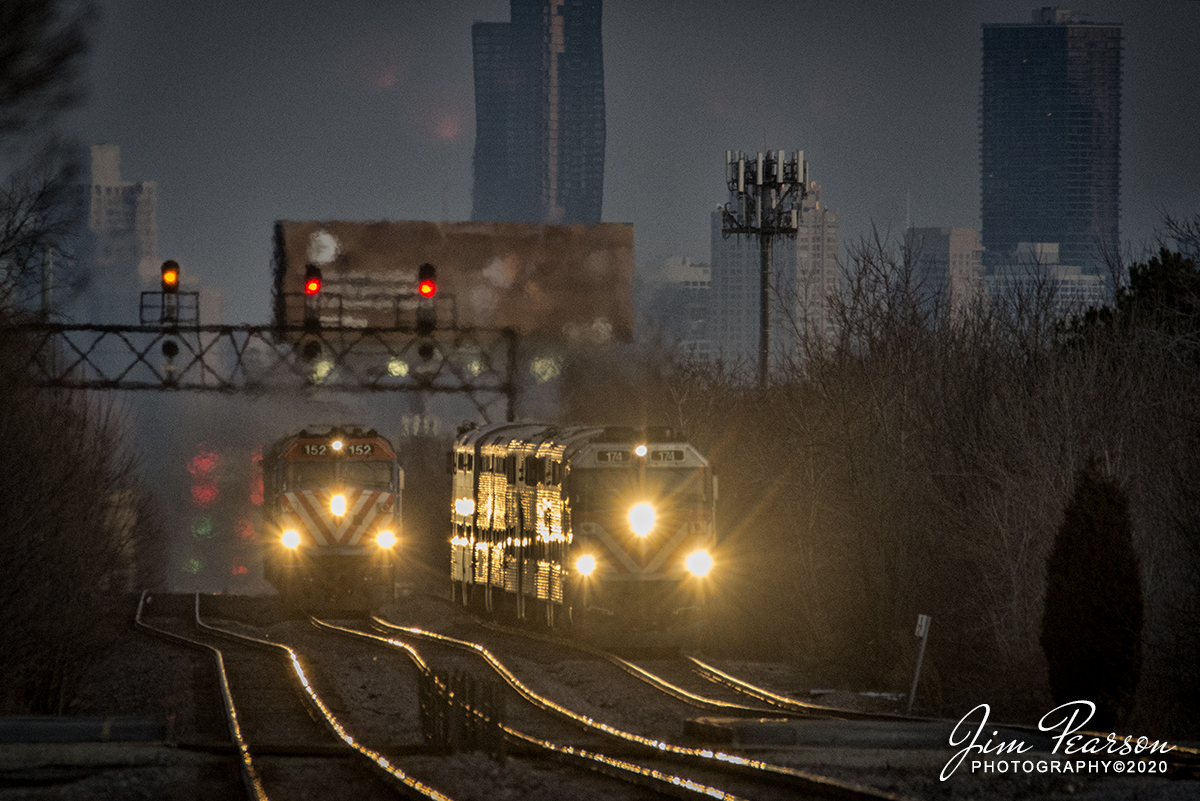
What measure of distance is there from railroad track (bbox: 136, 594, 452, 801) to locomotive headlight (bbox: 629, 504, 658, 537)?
5.55 m

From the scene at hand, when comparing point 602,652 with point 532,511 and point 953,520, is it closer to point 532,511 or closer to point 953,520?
point 532,511

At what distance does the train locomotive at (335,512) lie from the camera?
31891 millimetres

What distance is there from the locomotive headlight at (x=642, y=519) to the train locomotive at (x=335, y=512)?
347 inches

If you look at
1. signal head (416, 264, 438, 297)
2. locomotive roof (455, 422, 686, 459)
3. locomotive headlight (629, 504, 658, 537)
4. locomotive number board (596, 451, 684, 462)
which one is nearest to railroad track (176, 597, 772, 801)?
locomotive headlight (629, 504, 658, 537)

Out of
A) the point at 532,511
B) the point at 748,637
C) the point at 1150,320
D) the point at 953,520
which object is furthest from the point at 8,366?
the point at 1150,320

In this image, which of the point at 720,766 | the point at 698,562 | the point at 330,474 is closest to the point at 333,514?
the point at 330,474

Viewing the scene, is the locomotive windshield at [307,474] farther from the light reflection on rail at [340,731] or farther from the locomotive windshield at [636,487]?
the locomotive windshield at [636,487]

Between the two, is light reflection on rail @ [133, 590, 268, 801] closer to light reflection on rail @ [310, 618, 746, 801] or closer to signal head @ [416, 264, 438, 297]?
→ light reflection on rail @ [310, 618, 746, 801]

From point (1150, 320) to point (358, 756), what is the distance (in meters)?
25.3

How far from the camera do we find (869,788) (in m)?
11.9

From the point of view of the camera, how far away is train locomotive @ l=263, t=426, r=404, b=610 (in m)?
31.9

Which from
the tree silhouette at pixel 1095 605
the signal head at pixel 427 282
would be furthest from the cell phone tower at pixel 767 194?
the tree silhouette at pixel 1095 605

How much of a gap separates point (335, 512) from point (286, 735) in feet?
47.2

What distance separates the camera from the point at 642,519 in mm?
24984
